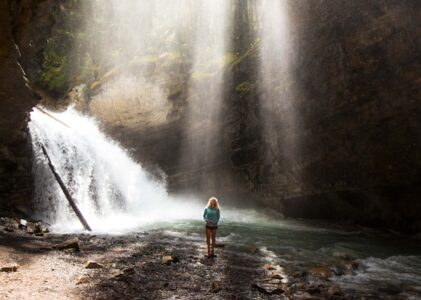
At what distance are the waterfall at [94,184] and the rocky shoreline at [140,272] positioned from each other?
5129mm

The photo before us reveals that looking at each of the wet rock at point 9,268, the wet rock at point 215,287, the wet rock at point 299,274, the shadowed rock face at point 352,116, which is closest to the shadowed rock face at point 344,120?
the shadowed rock face at point 352,116

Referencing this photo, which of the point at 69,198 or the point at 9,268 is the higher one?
the point at 69,198

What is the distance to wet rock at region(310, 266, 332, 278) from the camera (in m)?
10.9

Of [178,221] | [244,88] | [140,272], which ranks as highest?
[244,88]

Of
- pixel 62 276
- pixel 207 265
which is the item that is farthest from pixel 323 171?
pixel 62 276

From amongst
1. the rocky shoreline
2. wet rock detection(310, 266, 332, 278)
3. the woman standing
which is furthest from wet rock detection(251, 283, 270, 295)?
the woman standing

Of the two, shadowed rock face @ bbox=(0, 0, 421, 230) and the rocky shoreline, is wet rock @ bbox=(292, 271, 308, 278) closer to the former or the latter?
the rocky shoreline

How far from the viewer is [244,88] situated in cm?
2742

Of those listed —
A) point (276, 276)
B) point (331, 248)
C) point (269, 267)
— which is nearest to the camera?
point (276, 276)

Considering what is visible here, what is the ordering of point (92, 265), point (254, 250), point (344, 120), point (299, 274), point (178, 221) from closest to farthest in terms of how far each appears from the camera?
1. point (92, 265)
2. point (299, 274)
3. point (254, 250)
4. point (344, 120)
5. point (178, 221)

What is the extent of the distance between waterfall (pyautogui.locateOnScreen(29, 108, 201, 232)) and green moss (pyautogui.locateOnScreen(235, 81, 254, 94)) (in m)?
9.22

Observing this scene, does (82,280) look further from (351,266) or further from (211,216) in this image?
(351,266)

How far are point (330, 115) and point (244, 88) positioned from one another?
7735mm

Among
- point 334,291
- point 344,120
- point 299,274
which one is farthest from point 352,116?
point 334,291
